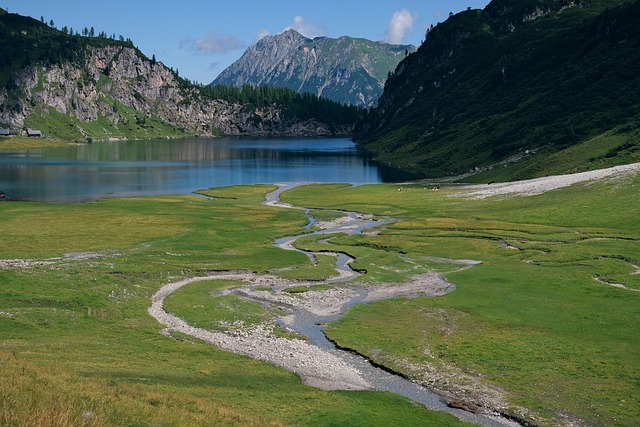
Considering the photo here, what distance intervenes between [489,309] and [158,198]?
11176cm

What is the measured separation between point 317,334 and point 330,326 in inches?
78.3

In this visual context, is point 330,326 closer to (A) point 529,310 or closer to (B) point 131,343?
(B) point 131,343

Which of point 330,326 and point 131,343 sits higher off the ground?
point 131,343

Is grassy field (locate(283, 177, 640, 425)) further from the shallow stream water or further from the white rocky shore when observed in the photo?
the white rocky shore

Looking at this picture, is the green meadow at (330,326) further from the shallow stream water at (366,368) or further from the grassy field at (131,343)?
the shallow stream water at (366,368)

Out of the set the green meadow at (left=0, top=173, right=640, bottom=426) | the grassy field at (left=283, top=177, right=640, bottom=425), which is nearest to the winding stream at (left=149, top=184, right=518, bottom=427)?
the green meadow at (left=0, top=173, right=640, bottom=426)

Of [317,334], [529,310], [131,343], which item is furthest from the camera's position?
[529,310]

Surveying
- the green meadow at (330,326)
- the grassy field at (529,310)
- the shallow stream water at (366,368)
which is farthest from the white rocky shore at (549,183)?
the shallow stream water at (366,368)

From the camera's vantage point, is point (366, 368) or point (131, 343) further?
point (131, 343)

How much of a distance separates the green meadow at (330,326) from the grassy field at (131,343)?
0.19 metres

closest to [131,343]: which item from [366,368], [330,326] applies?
[330,326]

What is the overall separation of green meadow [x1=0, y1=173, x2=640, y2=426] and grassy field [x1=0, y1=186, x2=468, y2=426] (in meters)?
0.19

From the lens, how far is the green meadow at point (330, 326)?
117ft

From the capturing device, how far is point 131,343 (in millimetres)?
49406
